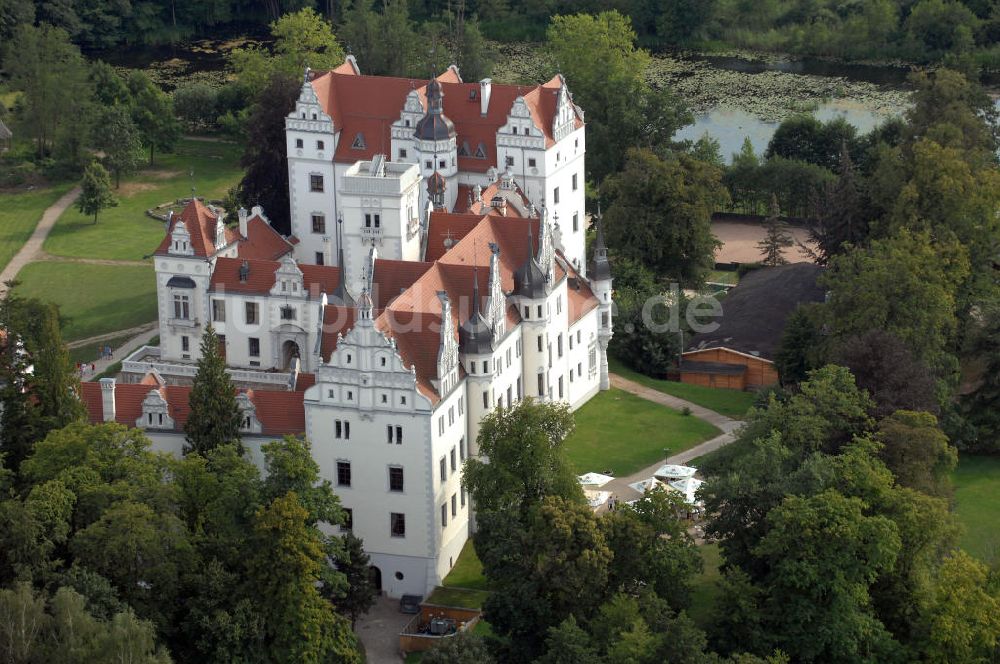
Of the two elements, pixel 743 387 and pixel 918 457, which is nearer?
pixel 918 457

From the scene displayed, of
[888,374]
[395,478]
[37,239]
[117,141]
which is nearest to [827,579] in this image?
[888,374]

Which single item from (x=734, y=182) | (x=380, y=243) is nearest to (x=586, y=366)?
(x=380, y=243)

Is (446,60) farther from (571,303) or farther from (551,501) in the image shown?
(551,501)

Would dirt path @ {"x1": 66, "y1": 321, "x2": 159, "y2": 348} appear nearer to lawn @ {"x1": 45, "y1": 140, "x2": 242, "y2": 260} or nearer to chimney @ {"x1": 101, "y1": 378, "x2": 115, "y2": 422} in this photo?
lawn @ {"x1": 45, "y1": 140, "x2": 242, "y2": 260}

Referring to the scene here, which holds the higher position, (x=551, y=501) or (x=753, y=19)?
(x=753, y=19)

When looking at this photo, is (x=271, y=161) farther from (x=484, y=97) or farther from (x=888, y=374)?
(x=888, y=374)

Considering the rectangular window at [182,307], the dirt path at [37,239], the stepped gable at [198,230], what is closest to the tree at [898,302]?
the stepped gable at [198,230]
